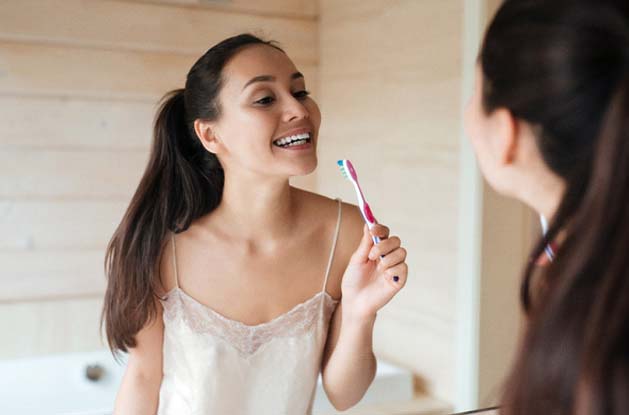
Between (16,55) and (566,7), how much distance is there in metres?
1.11

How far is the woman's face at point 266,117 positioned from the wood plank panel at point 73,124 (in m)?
0.63

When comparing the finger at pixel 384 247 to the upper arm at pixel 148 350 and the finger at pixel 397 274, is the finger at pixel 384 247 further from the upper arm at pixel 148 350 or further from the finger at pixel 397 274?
the upper arm at pixel 148 350

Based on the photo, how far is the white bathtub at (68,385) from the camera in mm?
1178

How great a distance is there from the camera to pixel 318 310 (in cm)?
82

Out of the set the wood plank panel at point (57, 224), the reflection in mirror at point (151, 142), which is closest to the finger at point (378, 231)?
the reflection in mirror at point (151, 142)

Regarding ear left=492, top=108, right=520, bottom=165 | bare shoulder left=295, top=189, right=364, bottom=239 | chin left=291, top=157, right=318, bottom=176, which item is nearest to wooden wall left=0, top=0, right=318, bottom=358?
bare shoulder left=295, top=189, right=364, bottom=239

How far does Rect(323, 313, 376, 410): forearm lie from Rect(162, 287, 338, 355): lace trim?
0.13 ft

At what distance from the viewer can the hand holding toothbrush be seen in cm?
69

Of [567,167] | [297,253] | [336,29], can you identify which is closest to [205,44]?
[336,29]

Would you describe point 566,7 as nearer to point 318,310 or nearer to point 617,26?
point 617,26

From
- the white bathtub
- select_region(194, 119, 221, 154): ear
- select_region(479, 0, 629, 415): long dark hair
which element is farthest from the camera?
the white bathtub

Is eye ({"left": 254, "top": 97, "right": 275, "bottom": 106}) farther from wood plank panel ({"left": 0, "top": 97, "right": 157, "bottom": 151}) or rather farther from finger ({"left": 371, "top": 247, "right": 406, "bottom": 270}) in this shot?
wood plank panel ({"left": 0, "top": 97, "right": 157, "bottom": 151})

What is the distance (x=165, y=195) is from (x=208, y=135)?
0.08 m

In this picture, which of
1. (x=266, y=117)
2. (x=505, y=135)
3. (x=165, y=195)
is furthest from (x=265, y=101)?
(x=505, y=135)
